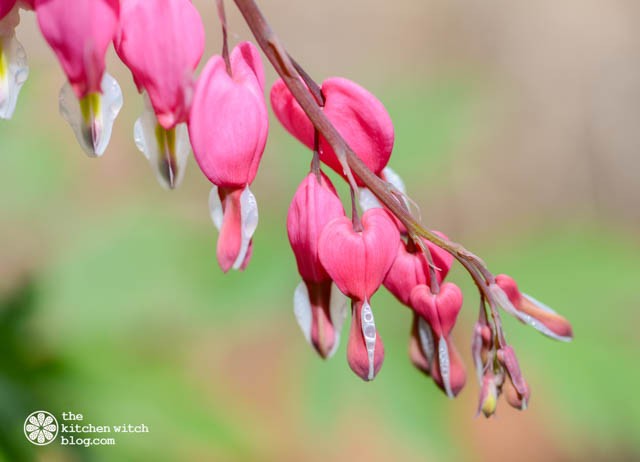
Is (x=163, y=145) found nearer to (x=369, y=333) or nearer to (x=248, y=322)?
(x=369, y=333)

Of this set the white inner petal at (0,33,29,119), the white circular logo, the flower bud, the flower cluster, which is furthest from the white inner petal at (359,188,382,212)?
the white circular logo

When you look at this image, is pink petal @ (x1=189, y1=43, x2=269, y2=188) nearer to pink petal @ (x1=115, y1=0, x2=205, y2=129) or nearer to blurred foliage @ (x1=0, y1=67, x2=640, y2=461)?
pink petal @ (x1=115, y1=0, x2=205, y2=129)

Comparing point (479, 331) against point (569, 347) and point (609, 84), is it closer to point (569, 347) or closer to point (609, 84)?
point (569, 347)

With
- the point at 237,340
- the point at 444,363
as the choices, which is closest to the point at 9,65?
the point at 444,363

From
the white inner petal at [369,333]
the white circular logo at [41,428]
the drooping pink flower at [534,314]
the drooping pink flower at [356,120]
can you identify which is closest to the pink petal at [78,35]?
the drooping pink flower at [356,120]

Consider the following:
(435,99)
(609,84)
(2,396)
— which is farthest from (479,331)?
(609,84)

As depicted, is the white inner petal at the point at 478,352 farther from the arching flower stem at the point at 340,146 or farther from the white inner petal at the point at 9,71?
the white inner petal at the point at 9,71
